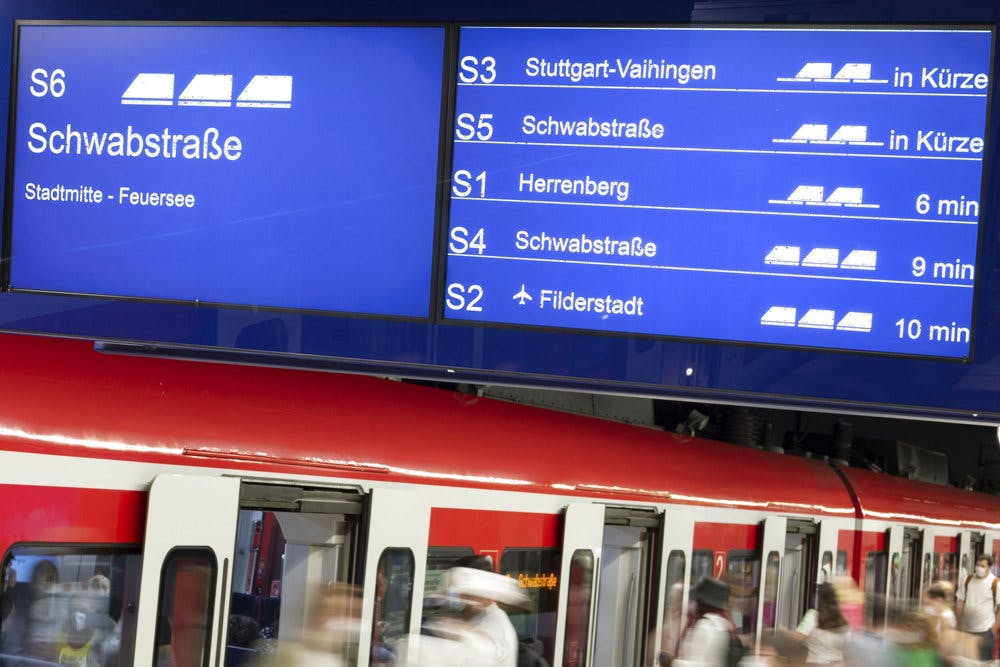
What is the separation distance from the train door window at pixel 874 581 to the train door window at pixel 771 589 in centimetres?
246

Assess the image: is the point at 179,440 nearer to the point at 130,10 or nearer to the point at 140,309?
the point at 140,309

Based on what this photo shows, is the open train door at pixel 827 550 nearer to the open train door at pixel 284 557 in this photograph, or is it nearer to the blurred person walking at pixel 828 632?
the blurred person walking at pixel 828 632

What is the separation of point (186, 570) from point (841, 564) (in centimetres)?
939

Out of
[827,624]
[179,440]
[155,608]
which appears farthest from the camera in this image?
[827,624]

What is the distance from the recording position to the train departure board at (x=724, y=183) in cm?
375

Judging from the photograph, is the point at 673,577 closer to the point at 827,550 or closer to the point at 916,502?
the point at 827,550

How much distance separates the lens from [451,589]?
586 cm

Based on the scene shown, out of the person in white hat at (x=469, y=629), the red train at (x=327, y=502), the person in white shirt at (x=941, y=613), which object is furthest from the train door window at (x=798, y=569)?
the person in white hat at (x=469, y=629)

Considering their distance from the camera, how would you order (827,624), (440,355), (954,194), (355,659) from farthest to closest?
(827,624)
(355,659)
(440,355)
(954,194)

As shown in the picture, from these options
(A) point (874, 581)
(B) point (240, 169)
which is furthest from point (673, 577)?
(B) point (240, 169)

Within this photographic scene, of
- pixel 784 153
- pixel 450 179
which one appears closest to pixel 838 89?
pixel 784 153

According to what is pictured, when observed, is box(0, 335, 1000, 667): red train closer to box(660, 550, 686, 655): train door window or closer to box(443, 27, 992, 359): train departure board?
box(660, 550, 686, 655): train door window

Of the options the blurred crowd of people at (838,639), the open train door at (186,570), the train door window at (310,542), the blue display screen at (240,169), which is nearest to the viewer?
the blue display screen at (240,169)

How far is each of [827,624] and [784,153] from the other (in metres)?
3.75
